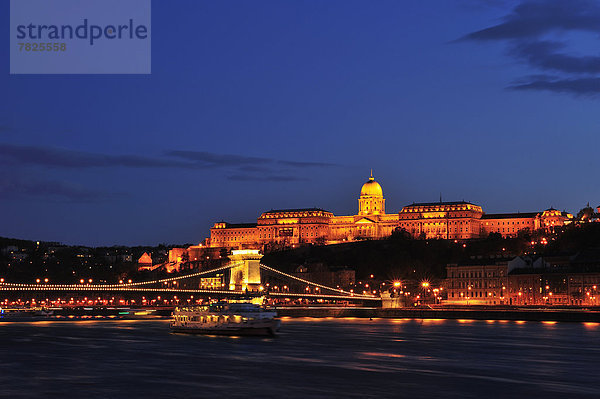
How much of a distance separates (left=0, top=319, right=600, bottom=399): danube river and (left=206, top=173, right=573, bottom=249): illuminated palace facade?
115 metres

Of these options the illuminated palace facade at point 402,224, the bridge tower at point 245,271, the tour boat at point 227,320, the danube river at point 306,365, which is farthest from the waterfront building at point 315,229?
the danube river at point 306,365

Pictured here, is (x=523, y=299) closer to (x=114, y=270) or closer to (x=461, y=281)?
(x=461, y=281)

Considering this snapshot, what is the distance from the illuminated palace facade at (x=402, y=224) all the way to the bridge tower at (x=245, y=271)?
7708cm

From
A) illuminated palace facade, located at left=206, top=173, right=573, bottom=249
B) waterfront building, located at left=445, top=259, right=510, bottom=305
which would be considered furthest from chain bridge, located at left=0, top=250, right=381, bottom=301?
illuminated palace facade, located at left=206, top=173, right=573, bottom=249

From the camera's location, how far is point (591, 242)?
119312mm

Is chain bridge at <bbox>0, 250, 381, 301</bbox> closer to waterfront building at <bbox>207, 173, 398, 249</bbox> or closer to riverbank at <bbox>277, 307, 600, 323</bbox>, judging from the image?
riverbank at <bbox>277, 307, 600, 323</bbox>

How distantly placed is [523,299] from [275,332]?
46145 millimetres

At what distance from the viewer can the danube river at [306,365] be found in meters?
31.8

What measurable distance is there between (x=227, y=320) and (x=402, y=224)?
125148mm

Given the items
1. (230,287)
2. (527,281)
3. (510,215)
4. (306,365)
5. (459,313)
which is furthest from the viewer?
(510,215)

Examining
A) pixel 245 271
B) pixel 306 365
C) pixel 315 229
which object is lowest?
pixel 306 365

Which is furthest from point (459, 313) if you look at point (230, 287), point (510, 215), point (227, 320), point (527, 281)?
point (510, 215)

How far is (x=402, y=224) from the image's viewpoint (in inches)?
7338

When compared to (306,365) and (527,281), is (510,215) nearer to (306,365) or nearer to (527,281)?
(527,281)
